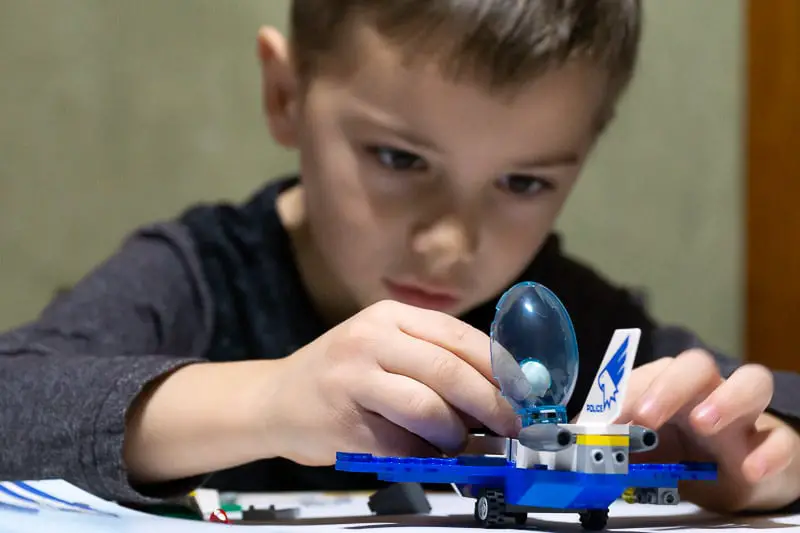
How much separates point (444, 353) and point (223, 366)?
0.44 feet

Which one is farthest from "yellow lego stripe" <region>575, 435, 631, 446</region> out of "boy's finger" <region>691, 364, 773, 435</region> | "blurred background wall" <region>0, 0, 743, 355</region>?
"blurred background wall" <region>0, 0, 743, 355</region>

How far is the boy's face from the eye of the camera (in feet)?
1.94

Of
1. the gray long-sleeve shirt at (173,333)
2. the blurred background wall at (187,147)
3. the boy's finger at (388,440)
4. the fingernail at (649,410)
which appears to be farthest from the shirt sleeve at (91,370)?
the blurred background wall at (187,147)

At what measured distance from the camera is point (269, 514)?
1.59ft

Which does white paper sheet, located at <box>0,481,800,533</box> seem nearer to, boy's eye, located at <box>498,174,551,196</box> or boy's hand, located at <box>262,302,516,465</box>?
boy's hand, located at <box>262,302,516,465</box>

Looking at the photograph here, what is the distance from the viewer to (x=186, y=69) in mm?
1097

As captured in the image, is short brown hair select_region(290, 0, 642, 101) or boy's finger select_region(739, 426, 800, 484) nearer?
boy's finger select_region(739, 426, 800, 484)

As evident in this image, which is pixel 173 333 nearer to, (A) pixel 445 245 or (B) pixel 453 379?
Answer: (A) pixel 445 245

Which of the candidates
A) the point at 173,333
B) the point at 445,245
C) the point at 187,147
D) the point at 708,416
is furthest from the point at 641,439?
the point at 187,147

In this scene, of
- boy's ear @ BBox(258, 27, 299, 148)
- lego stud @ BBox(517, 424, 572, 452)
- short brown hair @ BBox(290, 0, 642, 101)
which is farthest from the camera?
boy's ear @ BBox(258, 27, 299, 148)

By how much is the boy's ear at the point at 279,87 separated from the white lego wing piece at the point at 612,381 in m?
0.41

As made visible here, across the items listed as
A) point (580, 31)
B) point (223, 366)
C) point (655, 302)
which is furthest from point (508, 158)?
point (655, 302)

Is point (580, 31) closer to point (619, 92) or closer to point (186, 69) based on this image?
point (619, 92)

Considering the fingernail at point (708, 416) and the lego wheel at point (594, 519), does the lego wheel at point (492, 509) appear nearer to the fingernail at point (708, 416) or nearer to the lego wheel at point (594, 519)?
the lego wheel at point (594, 519)
